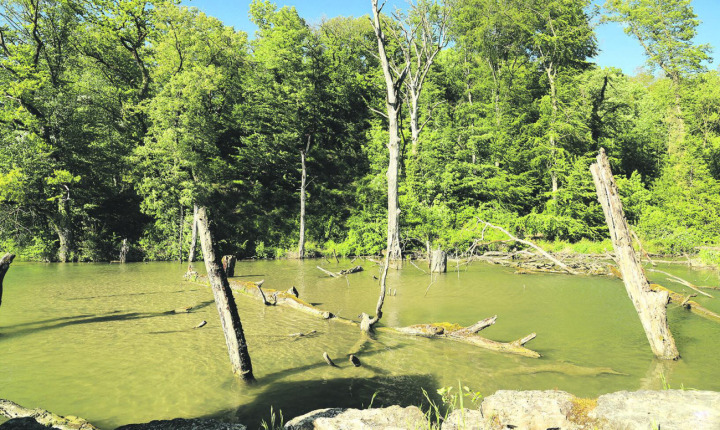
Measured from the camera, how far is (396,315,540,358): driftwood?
6281mm

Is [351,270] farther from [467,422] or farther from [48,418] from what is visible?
[467,422]

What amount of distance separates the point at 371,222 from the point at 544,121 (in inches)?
549

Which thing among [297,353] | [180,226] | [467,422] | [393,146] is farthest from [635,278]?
[180,226]

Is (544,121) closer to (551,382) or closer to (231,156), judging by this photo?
(231,156)

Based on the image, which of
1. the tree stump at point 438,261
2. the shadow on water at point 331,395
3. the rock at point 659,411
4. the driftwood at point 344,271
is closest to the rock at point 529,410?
the rock at point 659,411

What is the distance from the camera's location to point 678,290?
12016 millimetres

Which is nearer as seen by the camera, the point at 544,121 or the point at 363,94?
the point at 544,121

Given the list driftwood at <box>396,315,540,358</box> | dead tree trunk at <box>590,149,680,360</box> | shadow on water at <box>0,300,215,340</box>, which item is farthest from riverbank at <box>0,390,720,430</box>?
shadow on water at <box>0,300,215,340</box>

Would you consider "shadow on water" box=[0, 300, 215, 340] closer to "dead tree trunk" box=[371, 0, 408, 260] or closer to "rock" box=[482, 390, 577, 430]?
"rock" box=[482, 390, 577, 430]

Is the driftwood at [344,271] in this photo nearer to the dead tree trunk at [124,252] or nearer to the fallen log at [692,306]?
the fallen log at [692,306]

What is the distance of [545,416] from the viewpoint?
303cm

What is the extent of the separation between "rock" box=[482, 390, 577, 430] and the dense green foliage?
18182mm

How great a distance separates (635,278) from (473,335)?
279cm

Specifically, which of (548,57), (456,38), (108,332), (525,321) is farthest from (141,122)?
(548,57)
